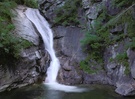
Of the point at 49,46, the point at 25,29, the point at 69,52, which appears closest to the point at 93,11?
the point at 69,52

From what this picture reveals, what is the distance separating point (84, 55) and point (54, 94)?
3733 millimetres

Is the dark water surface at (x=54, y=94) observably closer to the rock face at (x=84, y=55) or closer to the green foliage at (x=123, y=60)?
the rock face at (x=84, y=55)

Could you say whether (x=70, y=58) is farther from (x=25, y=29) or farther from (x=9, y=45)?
(x=9, y=45)

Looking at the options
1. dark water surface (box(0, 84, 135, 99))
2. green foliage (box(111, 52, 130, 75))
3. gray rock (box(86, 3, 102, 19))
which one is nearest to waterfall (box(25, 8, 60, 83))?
dark water surface (box(0, 84, 135, 99))

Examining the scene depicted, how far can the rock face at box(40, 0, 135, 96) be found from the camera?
9172 mm

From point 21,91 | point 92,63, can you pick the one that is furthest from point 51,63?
point 21,91

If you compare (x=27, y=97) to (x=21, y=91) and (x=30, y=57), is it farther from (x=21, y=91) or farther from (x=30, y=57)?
(x=30, y=57)

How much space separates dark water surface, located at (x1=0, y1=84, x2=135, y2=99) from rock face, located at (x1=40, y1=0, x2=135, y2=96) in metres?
0.52

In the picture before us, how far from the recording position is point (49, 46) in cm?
1297

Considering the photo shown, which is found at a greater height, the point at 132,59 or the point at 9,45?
the point at 9,45

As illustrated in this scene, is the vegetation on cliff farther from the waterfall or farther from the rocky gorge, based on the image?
the waterfall

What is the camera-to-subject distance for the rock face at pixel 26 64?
9.54 m

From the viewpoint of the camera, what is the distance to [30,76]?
10398 millimetres

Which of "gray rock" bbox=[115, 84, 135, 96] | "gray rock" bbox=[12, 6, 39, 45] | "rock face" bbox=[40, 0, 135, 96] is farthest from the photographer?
"gray rock" bbox=[12, 6, 39, 45]
